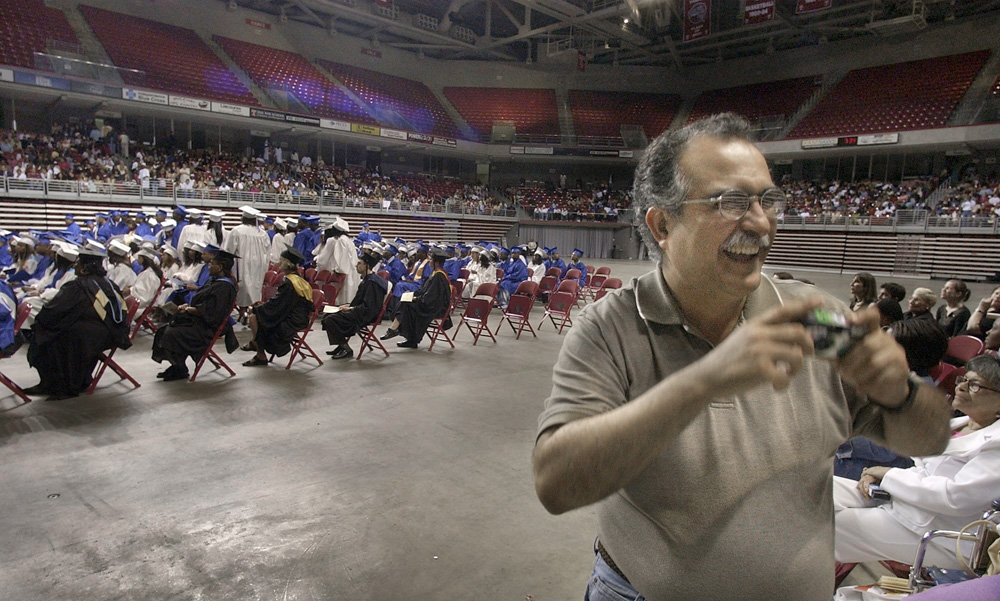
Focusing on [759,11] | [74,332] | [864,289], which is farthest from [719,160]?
[759,11]

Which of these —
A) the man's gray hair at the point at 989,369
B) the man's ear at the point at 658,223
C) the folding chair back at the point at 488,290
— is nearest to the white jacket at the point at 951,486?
the man's gray hair at the point at 989,369

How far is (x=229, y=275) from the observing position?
6504 millimetres

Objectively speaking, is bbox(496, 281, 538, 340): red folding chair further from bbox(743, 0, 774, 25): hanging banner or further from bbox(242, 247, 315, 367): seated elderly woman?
bbox(743, 0, 774, 25): hanging banner

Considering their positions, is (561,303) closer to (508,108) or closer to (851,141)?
(851,141)

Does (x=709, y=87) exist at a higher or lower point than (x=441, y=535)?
higher

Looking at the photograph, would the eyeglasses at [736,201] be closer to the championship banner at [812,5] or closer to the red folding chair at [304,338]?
the red folding chair at [304,338]

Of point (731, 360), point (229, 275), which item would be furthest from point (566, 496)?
point (229, 275)

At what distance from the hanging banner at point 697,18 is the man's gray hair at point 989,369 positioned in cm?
2210

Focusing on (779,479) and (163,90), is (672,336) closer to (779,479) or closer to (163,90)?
(779,479)

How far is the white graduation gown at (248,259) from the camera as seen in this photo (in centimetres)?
1008

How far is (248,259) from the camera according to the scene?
10141 mm

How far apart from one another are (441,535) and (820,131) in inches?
1144

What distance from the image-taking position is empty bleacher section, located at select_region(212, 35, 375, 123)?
86.8 feet

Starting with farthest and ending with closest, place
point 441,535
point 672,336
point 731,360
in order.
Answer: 1. point 441,535
2. point 672,336
3. point 731,360
